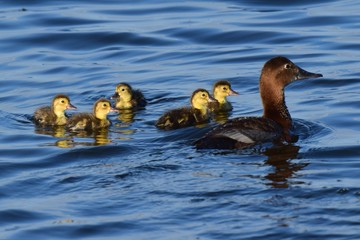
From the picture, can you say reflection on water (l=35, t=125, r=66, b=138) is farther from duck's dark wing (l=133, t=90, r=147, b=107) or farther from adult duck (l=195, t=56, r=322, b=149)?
adult duck (l=195, t=56, r=322, b=149)

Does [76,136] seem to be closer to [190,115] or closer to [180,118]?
[180,118]

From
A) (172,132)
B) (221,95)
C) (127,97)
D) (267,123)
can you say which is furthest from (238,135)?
Answer: (127,97)

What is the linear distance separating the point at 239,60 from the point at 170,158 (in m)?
5.59

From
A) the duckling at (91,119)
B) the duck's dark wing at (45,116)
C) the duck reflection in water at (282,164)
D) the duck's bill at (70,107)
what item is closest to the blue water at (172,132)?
the duck reflection in water at (282,164)

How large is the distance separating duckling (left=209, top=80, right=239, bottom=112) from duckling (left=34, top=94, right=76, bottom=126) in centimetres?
167

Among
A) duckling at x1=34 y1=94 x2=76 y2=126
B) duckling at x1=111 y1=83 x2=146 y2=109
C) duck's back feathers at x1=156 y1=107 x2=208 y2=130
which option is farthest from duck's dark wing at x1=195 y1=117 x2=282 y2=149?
duckling at x1=111 y1=83 x2=146 y2=109

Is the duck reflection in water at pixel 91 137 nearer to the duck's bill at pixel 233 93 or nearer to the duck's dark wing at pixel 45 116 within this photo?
the duck's dark wing at pixel 45 116

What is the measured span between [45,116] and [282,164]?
129 inches

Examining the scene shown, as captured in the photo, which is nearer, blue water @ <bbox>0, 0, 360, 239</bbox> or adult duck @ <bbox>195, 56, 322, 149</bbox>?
blue water @ <bbox>0, 0, 360, 239</bbox>

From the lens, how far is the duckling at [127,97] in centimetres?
1298

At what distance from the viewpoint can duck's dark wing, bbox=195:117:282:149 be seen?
10.5 metres

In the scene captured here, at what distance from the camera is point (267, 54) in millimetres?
15891

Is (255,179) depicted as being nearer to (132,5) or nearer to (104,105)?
(104,105)

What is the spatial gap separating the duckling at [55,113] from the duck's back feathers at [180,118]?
1.13 meters
